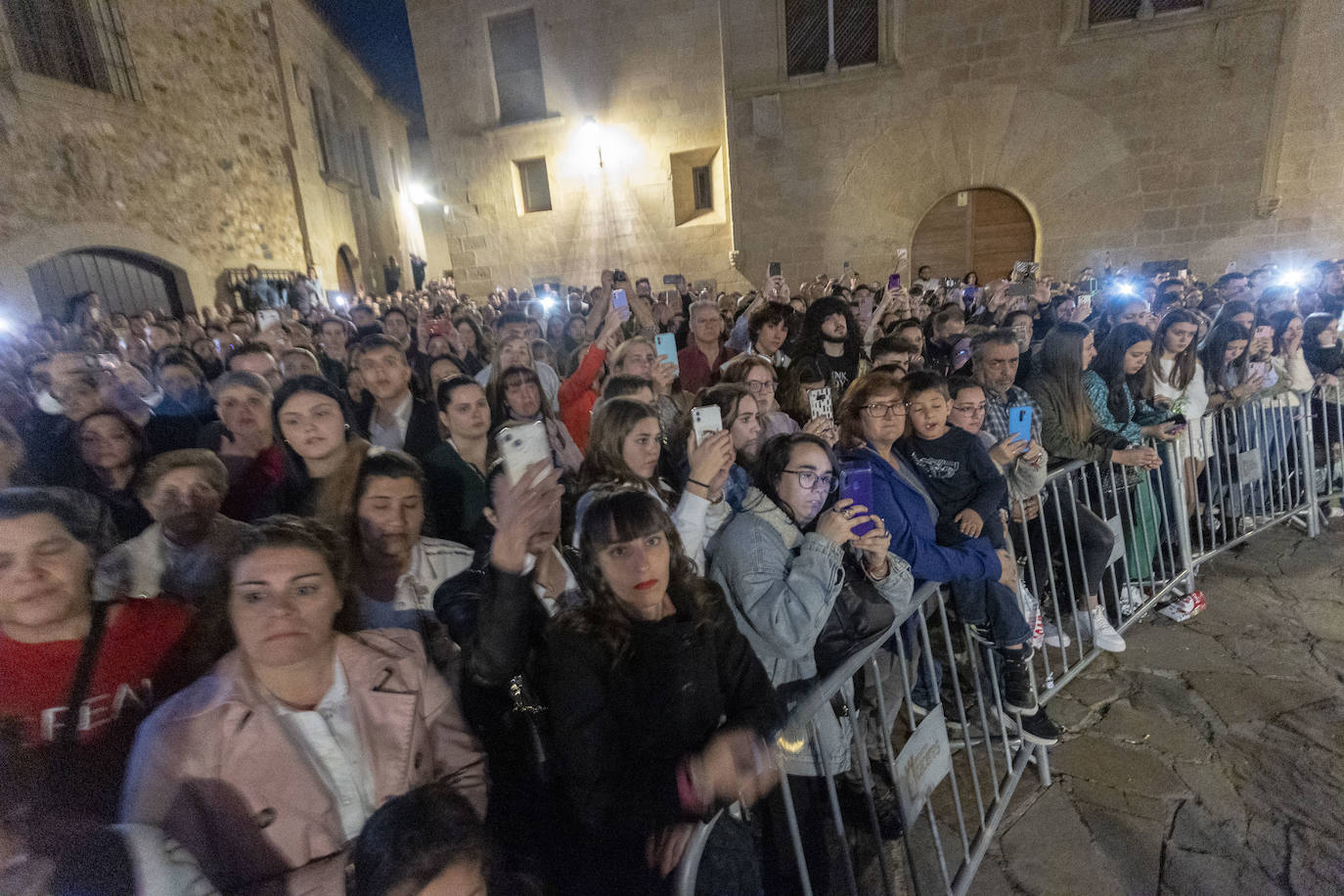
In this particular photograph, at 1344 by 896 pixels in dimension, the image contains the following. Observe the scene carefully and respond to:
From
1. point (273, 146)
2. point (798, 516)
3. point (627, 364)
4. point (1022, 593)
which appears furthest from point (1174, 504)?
point (273, 146)

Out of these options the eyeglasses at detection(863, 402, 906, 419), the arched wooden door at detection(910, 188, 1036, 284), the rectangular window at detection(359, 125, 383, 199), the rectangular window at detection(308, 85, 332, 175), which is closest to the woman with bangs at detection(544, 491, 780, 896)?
the eyeglasses at detection(863, 402, 906, 419)

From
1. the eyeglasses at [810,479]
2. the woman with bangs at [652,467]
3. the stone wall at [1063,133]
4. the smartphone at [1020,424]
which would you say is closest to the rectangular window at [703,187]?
the stone wall at [1063,133]

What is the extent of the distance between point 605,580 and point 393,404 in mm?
2179

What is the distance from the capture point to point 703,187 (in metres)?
14.2

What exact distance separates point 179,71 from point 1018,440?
48.5 ft

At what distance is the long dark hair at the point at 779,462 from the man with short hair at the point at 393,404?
1.83 metres

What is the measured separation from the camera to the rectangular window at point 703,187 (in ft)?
46.1

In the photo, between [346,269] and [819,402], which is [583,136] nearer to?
[346,269]

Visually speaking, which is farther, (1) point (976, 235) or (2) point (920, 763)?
(1) point (976, 235)

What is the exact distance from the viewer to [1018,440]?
9.87 ft

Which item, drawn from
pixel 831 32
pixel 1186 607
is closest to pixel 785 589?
pixel 1186 607

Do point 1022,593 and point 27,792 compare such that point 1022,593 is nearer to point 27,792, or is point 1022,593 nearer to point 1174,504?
point 1174,504

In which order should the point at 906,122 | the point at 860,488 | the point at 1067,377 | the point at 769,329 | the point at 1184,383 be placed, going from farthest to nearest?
the point at 906,122, the point at 769,329, the point at 1184,383, the point at 1067,377, the point at 860,488

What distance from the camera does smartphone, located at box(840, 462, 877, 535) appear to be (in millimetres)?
2107
